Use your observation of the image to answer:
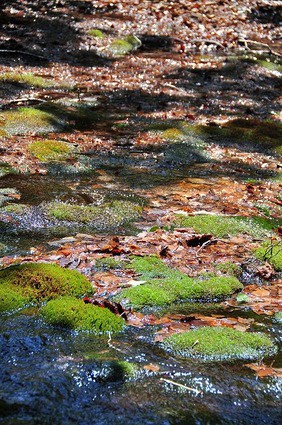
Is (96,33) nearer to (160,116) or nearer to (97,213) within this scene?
(160,116)

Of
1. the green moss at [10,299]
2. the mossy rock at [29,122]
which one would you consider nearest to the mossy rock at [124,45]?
the mossy rock at [29,122]

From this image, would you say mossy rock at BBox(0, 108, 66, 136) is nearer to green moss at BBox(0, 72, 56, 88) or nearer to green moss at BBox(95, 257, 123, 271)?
green moss at BBox(0, 72, 56, 88)

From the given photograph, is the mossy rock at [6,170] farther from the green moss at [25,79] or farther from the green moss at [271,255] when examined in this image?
the green moss at [25,79]

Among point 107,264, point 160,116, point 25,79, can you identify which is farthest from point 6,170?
point 25,79

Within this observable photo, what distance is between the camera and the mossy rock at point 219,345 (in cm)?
351

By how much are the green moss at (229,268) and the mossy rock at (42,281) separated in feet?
3.82

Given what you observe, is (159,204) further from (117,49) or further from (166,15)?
(166,15)

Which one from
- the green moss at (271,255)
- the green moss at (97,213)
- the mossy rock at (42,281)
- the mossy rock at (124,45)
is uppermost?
the mossy rock at (42,281)

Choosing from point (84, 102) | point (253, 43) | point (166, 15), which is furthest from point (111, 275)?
point (166, 15)

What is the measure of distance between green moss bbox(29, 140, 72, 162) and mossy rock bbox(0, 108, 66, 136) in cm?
68

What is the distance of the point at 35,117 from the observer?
8.70 m

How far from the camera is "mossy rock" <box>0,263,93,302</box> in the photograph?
4.00m

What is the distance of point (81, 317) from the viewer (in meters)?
3.70

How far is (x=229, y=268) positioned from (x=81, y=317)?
1552mm
